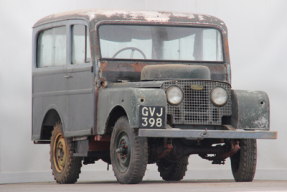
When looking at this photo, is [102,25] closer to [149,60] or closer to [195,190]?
[149,60]

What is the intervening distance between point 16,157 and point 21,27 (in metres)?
2.29

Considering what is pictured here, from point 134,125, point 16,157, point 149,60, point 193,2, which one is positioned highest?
point 193,2

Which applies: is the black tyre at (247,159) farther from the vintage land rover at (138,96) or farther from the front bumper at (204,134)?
the front bumper at (204,134)

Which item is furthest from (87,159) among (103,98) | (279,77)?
(279,77)

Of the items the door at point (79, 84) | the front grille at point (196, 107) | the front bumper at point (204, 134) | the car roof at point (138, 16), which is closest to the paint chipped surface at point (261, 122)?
the front bumper at point (204, 134)

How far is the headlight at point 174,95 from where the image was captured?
8.39 metres

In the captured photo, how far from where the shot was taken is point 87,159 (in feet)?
33.2

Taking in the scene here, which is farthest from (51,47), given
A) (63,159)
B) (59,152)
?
(63,159)

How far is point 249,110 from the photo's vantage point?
869 cm

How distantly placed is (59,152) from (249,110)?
123 inches

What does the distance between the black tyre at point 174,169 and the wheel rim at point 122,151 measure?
8.25 ft

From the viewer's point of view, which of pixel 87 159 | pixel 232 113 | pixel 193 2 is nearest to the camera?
pixel 232 113

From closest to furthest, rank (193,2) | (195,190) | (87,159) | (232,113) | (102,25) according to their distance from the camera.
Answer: (195,190), (232,113), (102,25), (87,159), (193,2)

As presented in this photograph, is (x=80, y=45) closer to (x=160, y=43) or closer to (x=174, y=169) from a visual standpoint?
(x=160, y=43)
